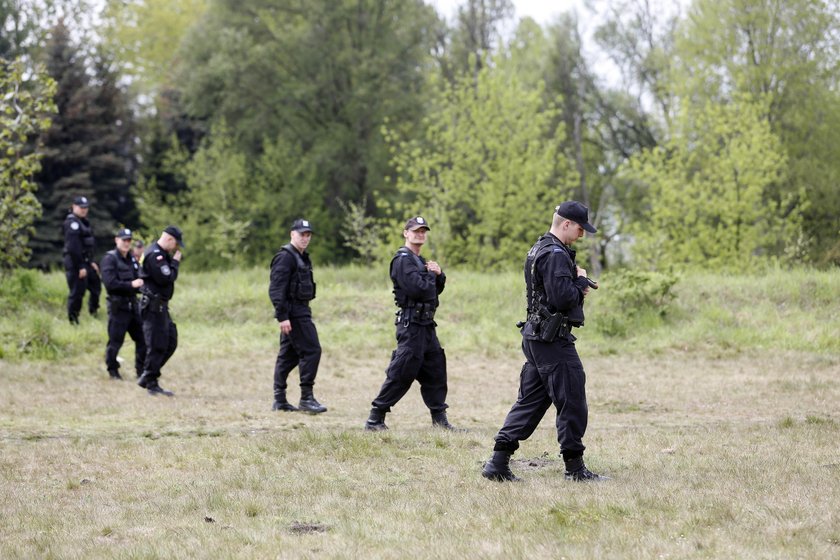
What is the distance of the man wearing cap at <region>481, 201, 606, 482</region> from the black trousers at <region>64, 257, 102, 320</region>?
12.8 meters

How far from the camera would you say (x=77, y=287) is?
18297mm

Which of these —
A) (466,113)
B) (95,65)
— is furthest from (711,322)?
(95,65)

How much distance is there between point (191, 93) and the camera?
36.6m

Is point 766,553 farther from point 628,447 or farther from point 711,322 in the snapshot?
point 711,322

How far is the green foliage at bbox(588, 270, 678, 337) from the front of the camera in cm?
1833

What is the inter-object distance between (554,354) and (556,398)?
328 millimetres

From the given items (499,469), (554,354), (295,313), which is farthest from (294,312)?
(554,354)

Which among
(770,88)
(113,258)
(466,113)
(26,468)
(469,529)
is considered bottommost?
(26,468)

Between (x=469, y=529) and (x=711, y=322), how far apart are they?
44.9 feet

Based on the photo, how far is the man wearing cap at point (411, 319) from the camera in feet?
31.6

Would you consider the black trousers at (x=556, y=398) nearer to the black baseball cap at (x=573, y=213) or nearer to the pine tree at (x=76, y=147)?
the black baseball cap at (x=573, y=213)

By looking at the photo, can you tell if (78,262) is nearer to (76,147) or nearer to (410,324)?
(410,324)

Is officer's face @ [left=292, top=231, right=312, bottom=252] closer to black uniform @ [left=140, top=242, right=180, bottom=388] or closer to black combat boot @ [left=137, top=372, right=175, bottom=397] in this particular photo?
black uniform @ [left=140, top=242, right=180, bottom=388]

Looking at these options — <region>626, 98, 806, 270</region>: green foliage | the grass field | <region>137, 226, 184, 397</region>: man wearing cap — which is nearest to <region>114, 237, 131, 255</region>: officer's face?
<region>137, 226, 184, 397</region>: man wearing cap
